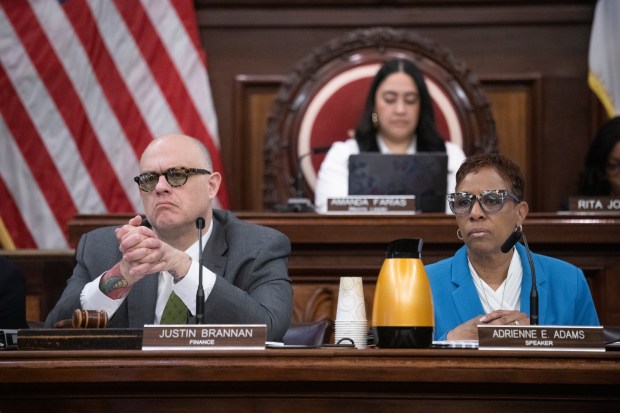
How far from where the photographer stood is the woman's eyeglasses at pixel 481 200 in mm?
3203

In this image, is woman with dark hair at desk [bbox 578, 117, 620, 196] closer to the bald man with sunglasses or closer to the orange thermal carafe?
the bald man with sunglasses

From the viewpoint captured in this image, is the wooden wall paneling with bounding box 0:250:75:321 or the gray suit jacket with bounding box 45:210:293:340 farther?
the wooden wall paneling with bounding box 0:250:75:321

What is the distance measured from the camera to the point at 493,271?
3354 mm

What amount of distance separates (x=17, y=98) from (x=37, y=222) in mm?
758

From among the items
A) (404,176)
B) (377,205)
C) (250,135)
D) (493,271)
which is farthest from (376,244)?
(250,135)

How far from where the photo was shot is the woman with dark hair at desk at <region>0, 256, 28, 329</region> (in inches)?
139

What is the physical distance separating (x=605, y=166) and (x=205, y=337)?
3644 millimetres

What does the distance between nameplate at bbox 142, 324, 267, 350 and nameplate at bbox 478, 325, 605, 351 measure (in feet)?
1.66

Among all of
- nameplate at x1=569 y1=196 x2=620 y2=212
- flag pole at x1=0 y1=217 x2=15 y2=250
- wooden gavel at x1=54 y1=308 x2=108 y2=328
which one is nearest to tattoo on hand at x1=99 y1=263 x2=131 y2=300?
wooden gavel at x1=54 y1=308 x2=108 y2=328

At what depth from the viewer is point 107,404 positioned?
7.24 feet

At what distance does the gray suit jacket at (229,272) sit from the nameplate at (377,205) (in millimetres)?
839

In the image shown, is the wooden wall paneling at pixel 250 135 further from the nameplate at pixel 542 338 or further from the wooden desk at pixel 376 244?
A: the nameplate at pixel 542 338

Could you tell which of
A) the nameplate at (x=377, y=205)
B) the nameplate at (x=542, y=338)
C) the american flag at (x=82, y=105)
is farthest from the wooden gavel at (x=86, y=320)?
the american flag at (x=82, y=105)

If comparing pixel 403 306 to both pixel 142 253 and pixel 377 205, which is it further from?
pixel 377 205
